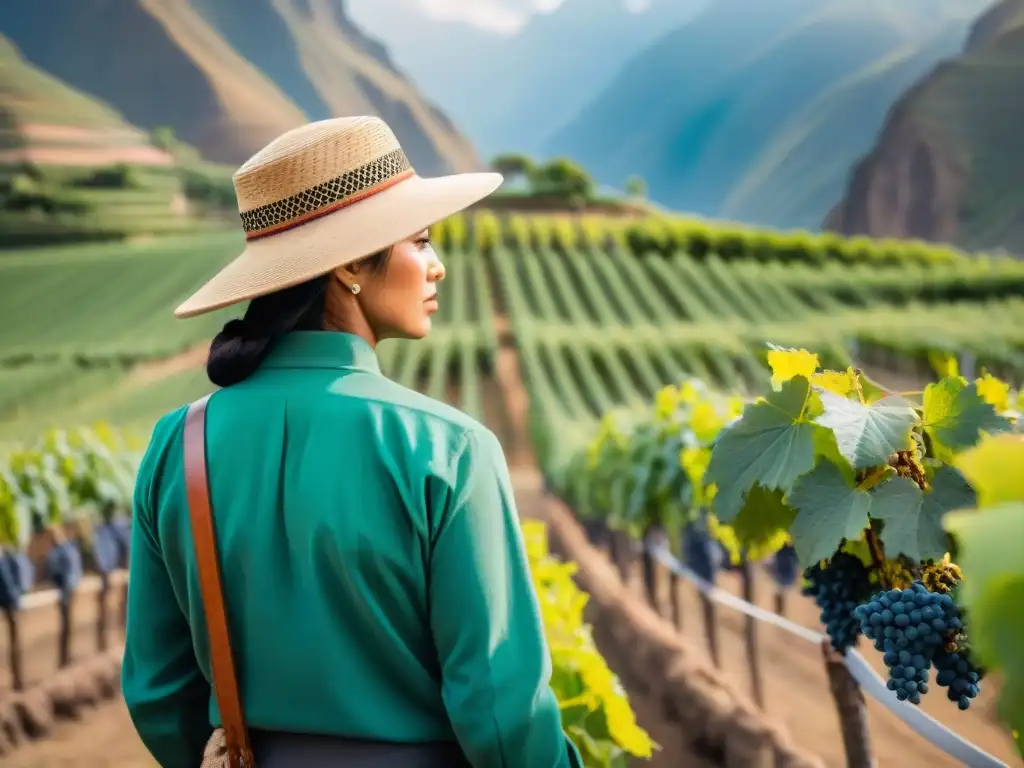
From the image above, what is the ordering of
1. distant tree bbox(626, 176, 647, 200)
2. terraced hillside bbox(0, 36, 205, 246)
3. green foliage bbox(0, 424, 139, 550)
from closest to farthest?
green foliage bbox(0, 424, 139, 550) → terraced hillside bbox(0, 36, 205, 246) → distant tree bbox(626, 176, 647, 200)

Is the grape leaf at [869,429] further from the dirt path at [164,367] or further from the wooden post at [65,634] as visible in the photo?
the dirt path at [164,367]

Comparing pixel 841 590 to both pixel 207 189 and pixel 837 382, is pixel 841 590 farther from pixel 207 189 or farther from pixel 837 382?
pixel 207 189

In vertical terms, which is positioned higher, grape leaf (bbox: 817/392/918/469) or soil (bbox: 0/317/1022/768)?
grape leaf (bbox: 817/392/918/469)

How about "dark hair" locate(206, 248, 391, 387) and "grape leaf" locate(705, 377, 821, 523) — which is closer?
"dark hair" locate(206, 248, 391, 387)

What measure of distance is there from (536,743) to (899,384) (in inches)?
737

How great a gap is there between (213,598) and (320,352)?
40 centimetres

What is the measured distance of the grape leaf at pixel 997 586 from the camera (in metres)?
0.62

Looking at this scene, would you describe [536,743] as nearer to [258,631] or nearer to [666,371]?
[258,631]

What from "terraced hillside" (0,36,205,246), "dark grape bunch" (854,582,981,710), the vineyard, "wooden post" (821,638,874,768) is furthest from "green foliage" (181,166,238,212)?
"dark grape bunch" (854,582,981,710)

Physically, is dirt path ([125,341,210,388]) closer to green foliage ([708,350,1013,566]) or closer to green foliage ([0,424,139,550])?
green foliage ([0,424,139,550])

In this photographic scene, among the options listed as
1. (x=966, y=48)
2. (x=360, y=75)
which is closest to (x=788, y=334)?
(x=966, y=48)

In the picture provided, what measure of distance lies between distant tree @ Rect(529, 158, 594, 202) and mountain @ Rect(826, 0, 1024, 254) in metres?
17.6

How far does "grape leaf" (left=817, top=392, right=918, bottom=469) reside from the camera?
1328 mm

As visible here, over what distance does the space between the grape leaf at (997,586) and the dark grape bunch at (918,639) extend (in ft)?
2.13
